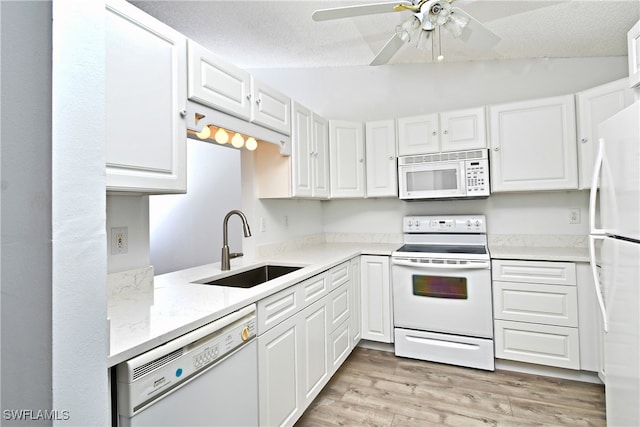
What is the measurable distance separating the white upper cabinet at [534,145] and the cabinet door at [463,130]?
8 cm

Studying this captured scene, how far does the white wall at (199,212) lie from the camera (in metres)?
3.59

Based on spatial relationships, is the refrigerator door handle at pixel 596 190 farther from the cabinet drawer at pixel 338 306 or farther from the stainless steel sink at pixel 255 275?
Answer: the stainless steel sink at pixel 255 275

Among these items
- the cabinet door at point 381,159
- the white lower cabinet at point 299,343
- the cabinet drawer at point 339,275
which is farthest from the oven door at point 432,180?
the white lower cabinet at point 299,343

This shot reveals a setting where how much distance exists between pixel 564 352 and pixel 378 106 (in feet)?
8.80

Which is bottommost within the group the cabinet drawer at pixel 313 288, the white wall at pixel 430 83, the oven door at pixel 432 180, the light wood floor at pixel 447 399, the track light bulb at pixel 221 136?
the light wood floor at pixel 447 399

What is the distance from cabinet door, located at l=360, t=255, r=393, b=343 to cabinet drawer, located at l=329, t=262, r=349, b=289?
36 centimetres

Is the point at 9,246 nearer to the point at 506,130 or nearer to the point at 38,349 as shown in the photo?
the point at 38,349

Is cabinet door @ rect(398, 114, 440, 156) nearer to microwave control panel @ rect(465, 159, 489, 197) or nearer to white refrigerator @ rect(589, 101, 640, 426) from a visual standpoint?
microwave control panel @ rect(465, 159, 489, 197)

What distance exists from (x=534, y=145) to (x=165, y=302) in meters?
2.86

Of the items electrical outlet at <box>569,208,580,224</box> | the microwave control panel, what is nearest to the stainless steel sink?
the microwave control panel

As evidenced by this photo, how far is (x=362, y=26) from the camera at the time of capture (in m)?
2.45

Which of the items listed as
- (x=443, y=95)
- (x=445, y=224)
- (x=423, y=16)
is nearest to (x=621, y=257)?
(x=423, y=16)

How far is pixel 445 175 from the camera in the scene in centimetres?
287

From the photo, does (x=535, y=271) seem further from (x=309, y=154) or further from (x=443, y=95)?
(x=309, y=154)
